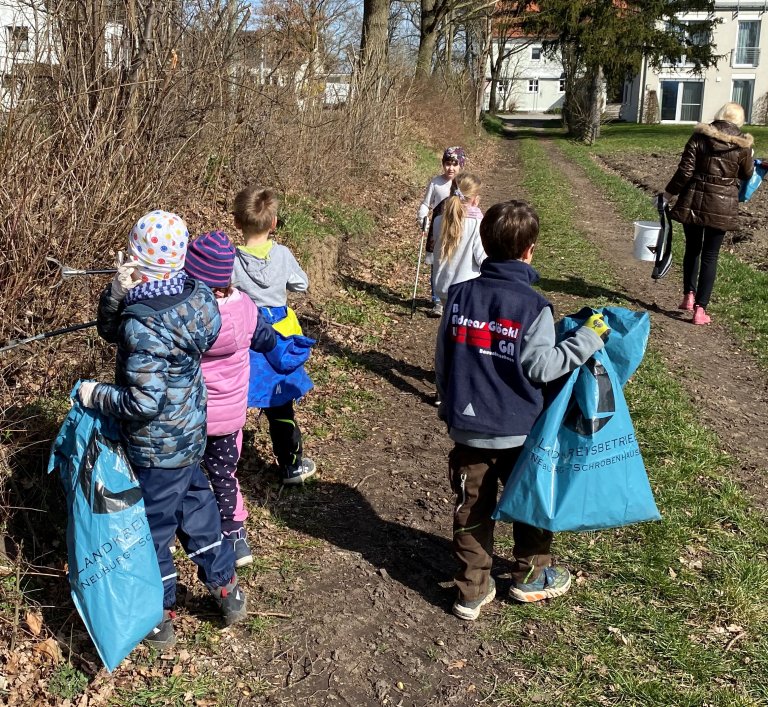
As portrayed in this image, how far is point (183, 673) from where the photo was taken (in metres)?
3.29

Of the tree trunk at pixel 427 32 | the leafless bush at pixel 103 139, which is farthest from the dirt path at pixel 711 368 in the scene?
the tree trunk at pixel 427 32

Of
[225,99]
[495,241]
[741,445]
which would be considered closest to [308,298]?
[225,99]

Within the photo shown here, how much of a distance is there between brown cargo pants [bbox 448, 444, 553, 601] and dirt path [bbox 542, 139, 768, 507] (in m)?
1.89

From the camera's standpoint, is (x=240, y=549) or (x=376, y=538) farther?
(x=376, y=538)

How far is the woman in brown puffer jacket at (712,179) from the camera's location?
7.72 metres

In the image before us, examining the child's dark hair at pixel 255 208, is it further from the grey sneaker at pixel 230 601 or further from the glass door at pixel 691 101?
the glass door at pixel 691 101

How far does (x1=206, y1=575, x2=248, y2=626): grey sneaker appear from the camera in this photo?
3.50m

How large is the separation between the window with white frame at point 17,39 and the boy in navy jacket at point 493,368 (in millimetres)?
2946

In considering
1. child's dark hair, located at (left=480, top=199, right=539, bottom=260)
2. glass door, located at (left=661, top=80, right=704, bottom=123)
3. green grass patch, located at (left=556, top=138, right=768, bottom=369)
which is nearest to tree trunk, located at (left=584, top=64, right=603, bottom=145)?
glass door, located at (left=661, top=80, right=704, bottom=123)

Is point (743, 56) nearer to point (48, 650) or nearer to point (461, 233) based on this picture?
point (461, 233)

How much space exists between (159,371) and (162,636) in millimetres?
1196

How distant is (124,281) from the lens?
2.96 metres

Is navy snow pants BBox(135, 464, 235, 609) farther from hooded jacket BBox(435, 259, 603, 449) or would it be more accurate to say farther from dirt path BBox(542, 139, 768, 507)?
dirt path BBox(542, 139, 768, 507)

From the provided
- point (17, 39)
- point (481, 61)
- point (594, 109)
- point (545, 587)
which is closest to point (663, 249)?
point (545, 587)
